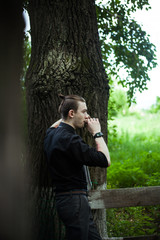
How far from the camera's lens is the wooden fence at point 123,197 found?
3.42 metres

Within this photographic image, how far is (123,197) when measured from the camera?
347 centimetres

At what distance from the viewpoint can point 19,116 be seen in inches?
38.2

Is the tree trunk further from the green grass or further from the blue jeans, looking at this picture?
the green grass

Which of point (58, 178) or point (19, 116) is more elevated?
point (19, 116)

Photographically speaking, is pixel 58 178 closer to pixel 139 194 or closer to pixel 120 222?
pixel 139 194

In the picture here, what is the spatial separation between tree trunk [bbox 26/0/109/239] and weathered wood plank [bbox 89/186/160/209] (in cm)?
24

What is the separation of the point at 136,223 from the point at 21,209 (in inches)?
174

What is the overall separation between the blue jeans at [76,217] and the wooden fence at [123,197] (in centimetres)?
79

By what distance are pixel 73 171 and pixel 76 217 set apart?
0.46 m

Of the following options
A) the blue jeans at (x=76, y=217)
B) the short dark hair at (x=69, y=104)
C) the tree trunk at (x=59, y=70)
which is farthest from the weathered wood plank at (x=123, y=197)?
the short dark hair at (x=69, y=104)

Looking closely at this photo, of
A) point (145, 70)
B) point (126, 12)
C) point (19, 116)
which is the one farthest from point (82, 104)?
point (126, 12)

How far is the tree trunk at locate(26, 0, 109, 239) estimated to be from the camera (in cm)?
343

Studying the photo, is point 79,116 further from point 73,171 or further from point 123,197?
point 123,197

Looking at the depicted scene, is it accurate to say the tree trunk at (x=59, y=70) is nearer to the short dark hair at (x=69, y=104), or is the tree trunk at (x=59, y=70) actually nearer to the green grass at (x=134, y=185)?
the short dark hair at (x=69, y=104)
